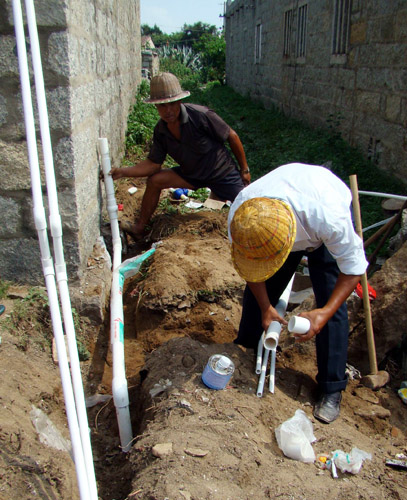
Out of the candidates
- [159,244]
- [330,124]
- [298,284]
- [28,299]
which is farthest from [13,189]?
[330,124]

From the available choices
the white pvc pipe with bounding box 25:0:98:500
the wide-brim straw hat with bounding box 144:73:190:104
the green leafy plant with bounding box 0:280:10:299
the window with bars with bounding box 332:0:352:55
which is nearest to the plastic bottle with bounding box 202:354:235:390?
the white pvc pipe with bounding box 25:0:98:500

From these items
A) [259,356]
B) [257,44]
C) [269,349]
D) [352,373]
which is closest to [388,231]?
[352,373]

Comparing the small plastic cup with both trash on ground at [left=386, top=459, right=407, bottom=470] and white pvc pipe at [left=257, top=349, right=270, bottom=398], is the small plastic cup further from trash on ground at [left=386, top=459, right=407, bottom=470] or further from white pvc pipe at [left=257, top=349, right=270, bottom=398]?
trash on ground at [left=386, top=459, right=407, bottom=470]

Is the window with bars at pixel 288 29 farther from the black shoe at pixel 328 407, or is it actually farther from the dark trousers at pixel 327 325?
the black shoe at pixel 328 407

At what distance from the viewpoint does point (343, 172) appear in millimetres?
5938

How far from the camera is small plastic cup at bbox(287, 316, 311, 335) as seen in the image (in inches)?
84.7

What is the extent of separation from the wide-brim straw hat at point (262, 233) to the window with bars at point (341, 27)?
5.72m

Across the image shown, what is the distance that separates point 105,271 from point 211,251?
1.12m

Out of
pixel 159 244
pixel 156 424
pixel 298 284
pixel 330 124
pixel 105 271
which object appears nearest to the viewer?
pixel 156 424

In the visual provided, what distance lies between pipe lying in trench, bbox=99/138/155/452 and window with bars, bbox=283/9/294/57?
310 inches

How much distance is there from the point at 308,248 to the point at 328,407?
91 centimetres

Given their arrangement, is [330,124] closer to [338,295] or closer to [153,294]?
[153,294]

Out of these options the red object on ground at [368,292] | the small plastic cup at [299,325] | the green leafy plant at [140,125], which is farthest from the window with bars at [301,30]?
the small plastic cup at [299,325]

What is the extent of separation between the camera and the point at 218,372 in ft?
7.57
